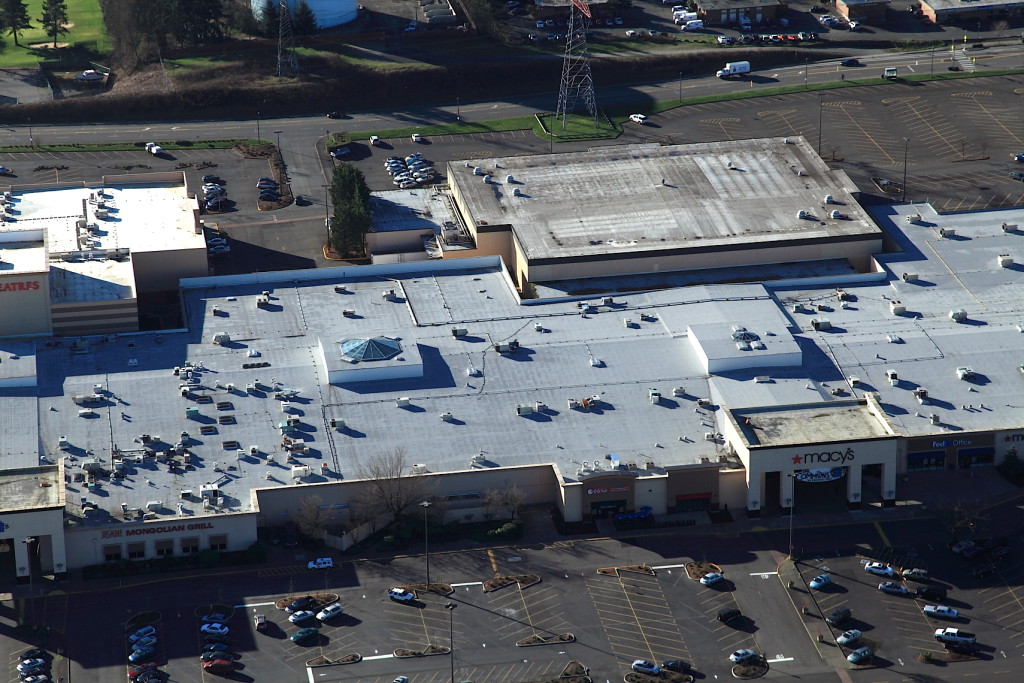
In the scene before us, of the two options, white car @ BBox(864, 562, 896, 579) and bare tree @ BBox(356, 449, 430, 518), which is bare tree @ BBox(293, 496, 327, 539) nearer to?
bare tree @ BBox(356, 449, 430, 518)

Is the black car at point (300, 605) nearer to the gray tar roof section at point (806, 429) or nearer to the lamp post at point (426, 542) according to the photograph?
the lamp post at point (426, 542)

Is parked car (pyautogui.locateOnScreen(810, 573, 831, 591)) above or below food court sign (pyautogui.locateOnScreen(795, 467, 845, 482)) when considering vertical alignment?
below

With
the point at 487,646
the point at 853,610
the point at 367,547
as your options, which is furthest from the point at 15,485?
the point at 853,610

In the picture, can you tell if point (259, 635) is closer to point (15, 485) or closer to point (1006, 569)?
point (15, 485)

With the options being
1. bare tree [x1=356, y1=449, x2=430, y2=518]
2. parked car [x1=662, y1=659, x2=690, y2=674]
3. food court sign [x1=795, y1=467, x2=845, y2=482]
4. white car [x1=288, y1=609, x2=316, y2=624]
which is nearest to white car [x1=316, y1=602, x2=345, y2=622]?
white car [x1=288, y1=609, x2=316, y2=624]

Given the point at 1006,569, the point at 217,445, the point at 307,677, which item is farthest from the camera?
the point at 217,445

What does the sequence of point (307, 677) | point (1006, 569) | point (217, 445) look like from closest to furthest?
point (307, 677) → point (1006, 569) → point (217, 445)
